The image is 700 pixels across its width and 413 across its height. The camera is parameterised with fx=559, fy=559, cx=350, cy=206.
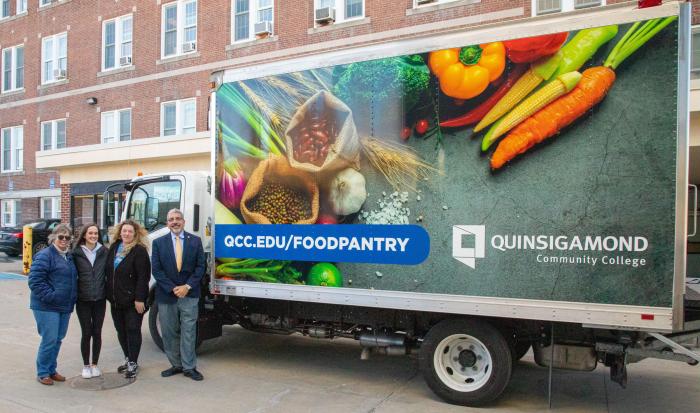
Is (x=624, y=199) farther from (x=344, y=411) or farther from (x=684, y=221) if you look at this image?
(x=344, y=411)

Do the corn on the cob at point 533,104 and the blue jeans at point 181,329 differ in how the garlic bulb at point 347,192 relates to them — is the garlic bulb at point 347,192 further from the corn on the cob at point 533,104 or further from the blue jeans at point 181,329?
the blue jeans at point 181,329

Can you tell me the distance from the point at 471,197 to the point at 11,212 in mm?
26428

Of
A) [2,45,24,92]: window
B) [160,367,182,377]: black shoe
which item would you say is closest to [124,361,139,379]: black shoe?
[160,367,182,377]: black shoe

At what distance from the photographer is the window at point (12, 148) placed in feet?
83.0

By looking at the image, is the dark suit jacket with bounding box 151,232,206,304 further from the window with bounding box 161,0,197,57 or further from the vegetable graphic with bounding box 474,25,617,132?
the window with bounding box 161,0,197,57

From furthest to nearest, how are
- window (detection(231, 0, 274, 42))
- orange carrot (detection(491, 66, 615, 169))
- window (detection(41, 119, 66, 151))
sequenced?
window (detection(41, 119, 66, 151)), window (detection(231, 0, 274, 42)), orange carrot (detection(491, 66, 615, 169))

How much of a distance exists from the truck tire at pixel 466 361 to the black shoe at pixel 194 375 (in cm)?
248

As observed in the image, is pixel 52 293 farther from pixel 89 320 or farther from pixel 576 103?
pixel 576 103

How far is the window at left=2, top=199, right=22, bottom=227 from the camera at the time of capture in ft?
83.0

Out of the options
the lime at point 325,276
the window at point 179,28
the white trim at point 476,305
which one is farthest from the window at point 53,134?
the lime at point 325,276

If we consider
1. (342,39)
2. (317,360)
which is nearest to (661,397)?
(317,360)

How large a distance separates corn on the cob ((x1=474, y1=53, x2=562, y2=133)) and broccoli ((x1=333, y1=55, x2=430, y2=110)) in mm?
675

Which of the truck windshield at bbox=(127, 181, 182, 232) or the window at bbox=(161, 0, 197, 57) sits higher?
the window at bbox=(161, 0, 197, 57)

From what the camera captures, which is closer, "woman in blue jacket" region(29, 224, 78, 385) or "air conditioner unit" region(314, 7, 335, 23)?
"woman in blue jacket" region(29, 224, 78, 385)
